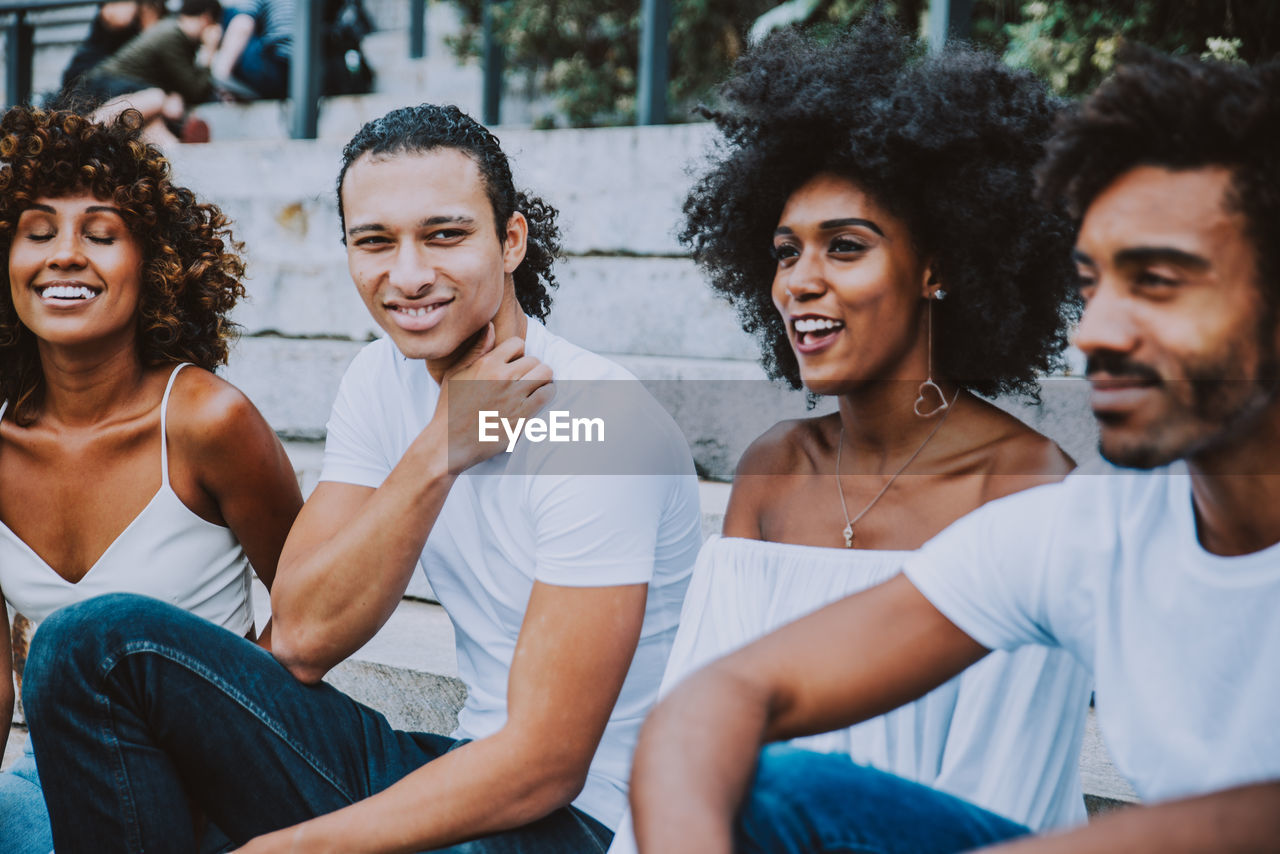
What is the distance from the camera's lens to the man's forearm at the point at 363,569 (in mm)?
2264

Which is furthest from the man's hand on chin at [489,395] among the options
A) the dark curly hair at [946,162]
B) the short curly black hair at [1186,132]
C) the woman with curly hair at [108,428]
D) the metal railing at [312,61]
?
the metal railing at [312,61]

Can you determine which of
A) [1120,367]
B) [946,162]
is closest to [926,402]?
[946,162]

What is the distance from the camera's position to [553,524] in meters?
2.13

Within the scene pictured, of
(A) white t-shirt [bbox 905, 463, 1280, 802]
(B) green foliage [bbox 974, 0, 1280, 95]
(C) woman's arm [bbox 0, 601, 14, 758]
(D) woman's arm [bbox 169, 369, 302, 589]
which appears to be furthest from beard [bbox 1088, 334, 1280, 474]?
(B) green foliage [bbox 974, 0, 1280, 95]

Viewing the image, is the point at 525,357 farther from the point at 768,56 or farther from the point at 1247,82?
the point at 1247,82

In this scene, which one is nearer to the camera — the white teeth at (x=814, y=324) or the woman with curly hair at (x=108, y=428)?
the white teeth at (x=814, y=324)

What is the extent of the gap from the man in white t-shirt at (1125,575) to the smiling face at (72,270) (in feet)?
5.59

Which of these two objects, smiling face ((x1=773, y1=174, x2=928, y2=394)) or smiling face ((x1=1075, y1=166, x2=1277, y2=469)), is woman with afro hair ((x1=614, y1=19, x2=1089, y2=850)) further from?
smiling face ((x1=1075, y1=166, x2=1277, y2=469))

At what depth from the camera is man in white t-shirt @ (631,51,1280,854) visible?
1446mm

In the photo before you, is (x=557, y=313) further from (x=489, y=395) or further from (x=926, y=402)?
(x=926, y=402)

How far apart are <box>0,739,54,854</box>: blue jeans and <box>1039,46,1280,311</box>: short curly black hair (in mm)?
2379

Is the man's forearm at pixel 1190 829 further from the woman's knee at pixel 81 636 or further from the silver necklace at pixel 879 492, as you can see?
the woman's knee at pixel 81 636

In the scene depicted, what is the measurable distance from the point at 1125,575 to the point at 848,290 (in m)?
0.88

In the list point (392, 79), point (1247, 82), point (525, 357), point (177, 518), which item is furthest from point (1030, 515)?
point (392, 79)
